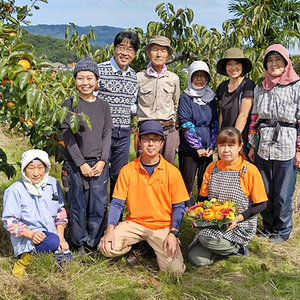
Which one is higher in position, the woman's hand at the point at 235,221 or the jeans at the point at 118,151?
the jeans at the point at 118,151

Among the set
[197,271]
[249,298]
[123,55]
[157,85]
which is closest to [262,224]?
[197,271]

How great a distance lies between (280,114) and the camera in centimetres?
306

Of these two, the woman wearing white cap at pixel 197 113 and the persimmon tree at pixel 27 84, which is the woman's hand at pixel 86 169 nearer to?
the persimmon tree at pixel 27 84

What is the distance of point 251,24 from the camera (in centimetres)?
432

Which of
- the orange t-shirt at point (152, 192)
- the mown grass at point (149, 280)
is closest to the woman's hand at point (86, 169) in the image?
the orange t-shirt at point (152, 192)

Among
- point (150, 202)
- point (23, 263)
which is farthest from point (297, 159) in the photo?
point (23, 263)

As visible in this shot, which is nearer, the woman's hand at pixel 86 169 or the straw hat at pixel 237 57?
the woman's hand at pixel 86 169

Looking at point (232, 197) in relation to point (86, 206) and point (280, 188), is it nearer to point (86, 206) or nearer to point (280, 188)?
point (280, 188)

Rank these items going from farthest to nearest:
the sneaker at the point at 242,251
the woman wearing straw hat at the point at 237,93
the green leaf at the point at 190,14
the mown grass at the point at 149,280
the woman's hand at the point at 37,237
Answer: the green leaf at the point at 190,14, the woman wearing straw hat at the point at 237,93, the sneaker at the point at 242,251, the woman's hand at the point at 37,237, the mown grass at the point at 149,280

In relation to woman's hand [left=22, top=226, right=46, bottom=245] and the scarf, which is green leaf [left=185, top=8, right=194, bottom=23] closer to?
the scarf

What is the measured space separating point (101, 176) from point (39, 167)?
1.52ft

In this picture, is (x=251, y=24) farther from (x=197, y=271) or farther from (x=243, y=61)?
(x=197, y=271)

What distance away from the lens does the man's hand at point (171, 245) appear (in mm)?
2645

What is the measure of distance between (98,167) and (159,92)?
87 cm
